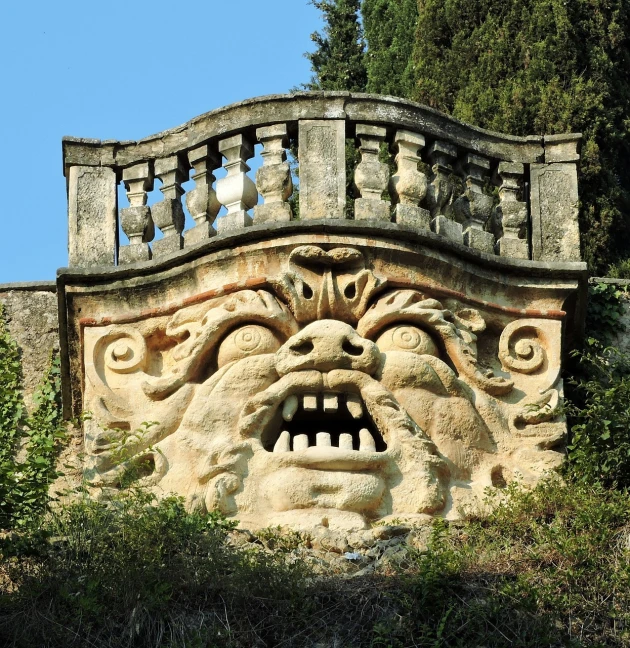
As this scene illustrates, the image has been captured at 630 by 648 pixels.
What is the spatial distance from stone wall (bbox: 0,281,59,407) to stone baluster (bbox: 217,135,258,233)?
1.55m

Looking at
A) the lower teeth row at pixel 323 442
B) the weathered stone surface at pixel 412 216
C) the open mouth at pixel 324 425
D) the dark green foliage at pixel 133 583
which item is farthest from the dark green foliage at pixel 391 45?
the dark green foliage at pixel 133 583

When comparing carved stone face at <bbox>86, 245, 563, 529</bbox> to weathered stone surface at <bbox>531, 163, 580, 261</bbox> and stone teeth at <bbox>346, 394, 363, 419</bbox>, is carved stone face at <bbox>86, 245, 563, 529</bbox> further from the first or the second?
weathered stone surface at <bbox>531, 163, 580, 261</bbox>

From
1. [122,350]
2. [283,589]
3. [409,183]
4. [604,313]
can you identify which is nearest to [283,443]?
[122,350]

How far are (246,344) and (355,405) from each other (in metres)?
0.72

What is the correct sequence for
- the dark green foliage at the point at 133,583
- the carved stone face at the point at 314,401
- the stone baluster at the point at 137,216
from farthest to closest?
the stone baluster at the point at 137,216 → the carved stone face at the point at 314,401 → the dark green foliage at the point at 133,583

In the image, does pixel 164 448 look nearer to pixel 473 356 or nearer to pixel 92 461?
pixel 92 461

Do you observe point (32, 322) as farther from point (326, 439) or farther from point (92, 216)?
point (326, 439)

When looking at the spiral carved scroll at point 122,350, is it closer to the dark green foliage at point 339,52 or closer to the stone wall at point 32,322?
the stone wall at point 32,322

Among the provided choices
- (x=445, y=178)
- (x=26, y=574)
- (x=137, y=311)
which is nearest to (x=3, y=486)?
(x=26, y=574)

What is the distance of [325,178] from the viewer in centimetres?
1271

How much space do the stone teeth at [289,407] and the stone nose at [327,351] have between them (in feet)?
0.50

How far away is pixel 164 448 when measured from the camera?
40.3 ft

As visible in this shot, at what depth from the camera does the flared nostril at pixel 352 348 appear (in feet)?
40.6

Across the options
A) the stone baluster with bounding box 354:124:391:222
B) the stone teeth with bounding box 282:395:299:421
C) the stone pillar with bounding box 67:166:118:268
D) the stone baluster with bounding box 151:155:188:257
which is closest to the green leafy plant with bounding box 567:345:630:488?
the stone baluster with bounding box 354:124:391:222
